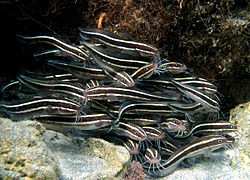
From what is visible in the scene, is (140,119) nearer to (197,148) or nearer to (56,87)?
(197,148)

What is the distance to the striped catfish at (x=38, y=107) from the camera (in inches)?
146

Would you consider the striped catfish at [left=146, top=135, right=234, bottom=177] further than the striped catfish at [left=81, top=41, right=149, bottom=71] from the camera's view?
Yes

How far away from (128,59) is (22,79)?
2.48 meters

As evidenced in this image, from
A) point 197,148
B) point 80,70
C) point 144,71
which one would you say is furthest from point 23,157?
point 197,148

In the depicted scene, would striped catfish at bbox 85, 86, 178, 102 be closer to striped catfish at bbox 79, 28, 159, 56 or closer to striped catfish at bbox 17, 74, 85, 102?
striped catfish at bbox 17, 74, 85, 102

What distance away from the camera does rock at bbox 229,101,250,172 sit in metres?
4.57

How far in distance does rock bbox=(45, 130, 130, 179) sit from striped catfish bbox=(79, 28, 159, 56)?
2132 mm

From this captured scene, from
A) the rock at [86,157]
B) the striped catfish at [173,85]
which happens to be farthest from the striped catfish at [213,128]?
the rock at [86,157]

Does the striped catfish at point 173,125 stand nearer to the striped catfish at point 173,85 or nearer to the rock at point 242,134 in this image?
the striped catfish at point 173,85

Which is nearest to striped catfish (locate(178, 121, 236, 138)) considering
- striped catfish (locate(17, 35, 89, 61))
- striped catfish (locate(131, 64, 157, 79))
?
striped catfish (locate(131, 64, 157, 79))

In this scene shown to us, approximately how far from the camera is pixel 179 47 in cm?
478

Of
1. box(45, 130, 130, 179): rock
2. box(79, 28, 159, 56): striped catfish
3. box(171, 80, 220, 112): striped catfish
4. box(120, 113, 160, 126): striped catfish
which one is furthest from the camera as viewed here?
box(120, 113, 160, 126): striped catfish

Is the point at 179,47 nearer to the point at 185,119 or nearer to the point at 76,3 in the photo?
the point at 185,119

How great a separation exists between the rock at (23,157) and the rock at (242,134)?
14.8ft
